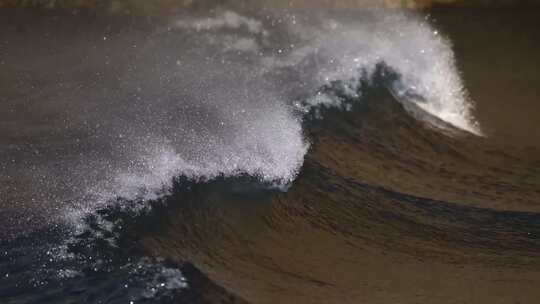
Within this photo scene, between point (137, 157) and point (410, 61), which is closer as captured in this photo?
point (137, 157)

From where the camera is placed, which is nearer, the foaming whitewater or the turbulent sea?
the turbulent sea

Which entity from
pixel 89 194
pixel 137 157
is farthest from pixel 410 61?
pixel 89 194

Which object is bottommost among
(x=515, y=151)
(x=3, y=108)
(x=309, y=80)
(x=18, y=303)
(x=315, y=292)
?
(x=18, y=303)

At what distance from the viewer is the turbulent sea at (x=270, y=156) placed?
3.60 meters

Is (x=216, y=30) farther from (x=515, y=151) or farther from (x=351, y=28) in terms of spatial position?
(x=515, y=151)

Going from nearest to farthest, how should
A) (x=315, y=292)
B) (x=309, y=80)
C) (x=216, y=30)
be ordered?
(x=315, y=292), (x=309, y=80), (x=216, y=30)

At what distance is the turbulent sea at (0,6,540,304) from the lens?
3.60 meters

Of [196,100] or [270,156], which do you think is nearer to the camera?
[270,156]

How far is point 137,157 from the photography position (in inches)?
166

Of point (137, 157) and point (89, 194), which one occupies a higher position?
point (137, 157)

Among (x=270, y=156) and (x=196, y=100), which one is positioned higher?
(x=196, y=100)

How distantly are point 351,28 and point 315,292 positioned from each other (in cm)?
286

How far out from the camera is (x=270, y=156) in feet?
14.4

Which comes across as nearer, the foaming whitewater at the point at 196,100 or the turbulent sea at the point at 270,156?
the turbulent sea at the point at 270,156
